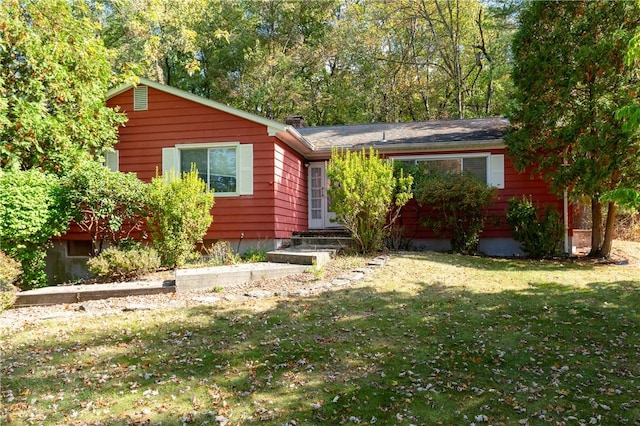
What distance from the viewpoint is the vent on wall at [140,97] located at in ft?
35.3

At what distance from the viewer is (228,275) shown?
23.1ft

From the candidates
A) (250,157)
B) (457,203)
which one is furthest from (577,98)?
(250,157)

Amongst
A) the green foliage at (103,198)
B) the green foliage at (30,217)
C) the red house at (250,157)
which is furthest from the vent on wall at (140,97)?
the green foliage at (30,217)

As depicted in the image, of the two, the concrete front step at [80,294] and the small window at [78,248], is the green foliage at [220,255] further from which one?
the small window at [78,248]

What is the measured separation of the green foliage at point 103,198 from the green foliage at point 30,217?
0.29 metres

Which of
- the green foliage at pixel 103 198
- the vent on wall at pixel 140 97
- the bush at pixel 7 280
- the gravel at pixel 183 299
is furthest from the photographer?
the vent on wall at pixel 140 97

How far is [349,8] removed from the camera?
23469mm

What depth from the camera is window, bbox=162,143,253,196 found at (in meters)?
10.1

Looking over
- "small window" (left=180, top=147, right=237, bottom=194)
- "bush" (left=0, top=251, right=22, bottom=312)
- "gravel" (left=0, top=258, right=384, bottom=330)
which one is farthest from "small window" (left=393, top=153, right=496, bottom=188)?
"bush" (left=0, top=251, right=22, bottom=312)

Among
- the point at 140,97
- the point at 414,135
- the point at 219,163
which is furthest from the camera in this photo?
the point at 414,135

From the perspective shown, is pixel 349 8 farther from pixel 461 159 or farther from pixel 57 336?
pixel 57 336

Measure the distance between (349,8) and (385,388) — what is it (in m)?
23.5

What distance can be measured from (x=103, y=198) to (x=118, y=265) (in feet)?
5.01

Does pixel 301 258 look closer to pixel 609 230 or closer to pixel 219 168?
pixel 219 168
